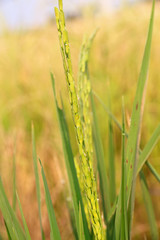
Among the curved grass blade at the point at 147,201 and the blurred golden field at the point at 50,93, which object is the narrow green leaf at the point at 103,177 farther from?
the blurred golden field at the point at 50,93

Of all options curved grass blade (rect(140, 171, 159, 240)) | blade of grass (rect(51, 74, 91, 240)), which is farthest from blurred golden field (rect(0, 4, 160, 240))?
blade of grass (rect(51, 74, 91, 240))

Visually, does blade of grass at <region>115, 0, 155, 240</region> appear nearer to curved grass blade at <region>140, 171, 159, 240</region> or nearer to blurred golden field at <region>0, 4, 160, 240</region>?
curved grass blade at <region>140, 171, 159, 240</region>

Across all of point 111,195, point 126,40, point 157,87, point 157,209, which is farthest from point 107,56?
point 111,195

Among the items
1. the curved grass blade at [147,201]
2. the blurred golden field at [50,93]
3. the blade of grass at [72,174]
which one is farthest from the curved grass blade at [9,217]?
the blurred golden field at [50,93]

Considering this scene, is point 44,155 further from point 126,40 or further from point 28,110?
point 126,40

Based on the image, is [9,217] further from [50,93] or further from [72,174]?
[50,93]

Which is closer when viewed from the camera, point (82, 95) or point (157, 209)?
point (82, 95)

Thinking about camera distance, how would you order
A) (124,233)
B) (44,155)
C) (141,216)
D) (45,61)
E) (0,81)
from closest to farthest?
(124,233) < (141,216) < (44,155) < (0,81) < (45,61)

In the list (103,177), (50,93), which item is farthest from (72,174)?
(50,93)
